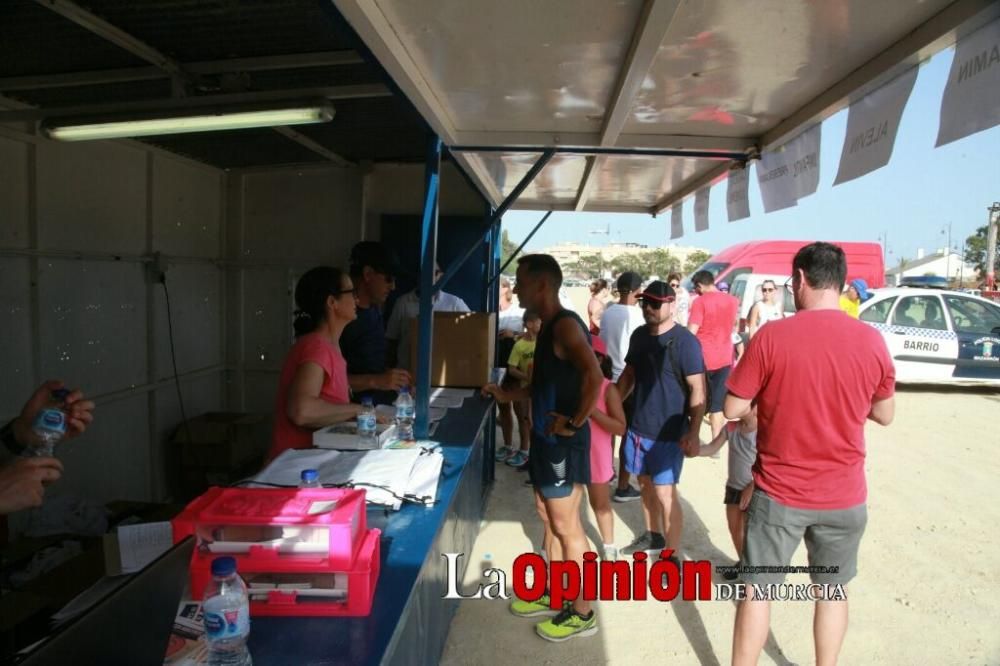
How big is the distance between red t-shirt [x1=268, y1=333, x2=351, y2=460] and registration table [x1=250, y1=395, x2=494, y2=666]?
567mm

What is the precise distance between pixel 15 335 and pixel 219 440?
5.75ft

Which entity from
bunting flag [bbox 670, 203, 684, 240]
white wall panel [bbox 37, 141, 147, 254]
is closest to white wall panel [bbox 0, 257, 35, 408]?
white wall panel [bbox 37, 141, 147, 254]

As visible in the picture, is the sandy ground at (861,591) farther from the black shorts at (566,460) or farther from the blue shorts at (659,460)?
the black shorts at (566,460)

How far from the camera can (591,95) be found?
256 cm

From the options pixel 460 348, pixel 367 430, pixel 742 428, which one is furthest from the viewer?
pixel 460 348

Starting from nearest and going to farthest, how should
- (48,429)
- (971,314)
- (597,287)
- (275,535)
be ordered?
1. (275,535)
2. (48,429)
3. (597,287)
4. (971,314)

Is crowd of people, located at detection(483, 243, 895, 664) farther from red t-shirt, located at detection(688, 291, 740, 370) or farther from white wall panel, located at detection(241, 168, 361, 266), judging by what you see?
white wall panel, located at detection(241, 168, 361, 266)

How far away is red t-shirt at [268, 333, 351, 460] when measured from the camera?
7.60ft

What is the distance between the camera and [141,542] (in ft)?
4.73

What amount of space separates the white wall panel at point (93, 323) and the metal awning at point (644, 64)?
2.53 meters

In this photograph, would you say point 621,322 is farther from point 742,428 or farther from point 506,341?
point 742,428

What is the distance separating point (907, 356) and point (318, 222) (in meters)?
9.72

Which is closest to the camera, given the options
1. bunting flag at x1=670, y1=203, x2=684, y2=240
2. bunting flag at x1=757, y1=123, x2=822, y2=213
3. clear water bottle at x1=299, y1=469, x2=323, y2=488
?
clear water bottle at x1=299, y1=469, x2=323, y2=488

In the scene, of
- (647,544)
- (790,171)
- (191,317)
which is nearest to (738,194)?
(790,171)
